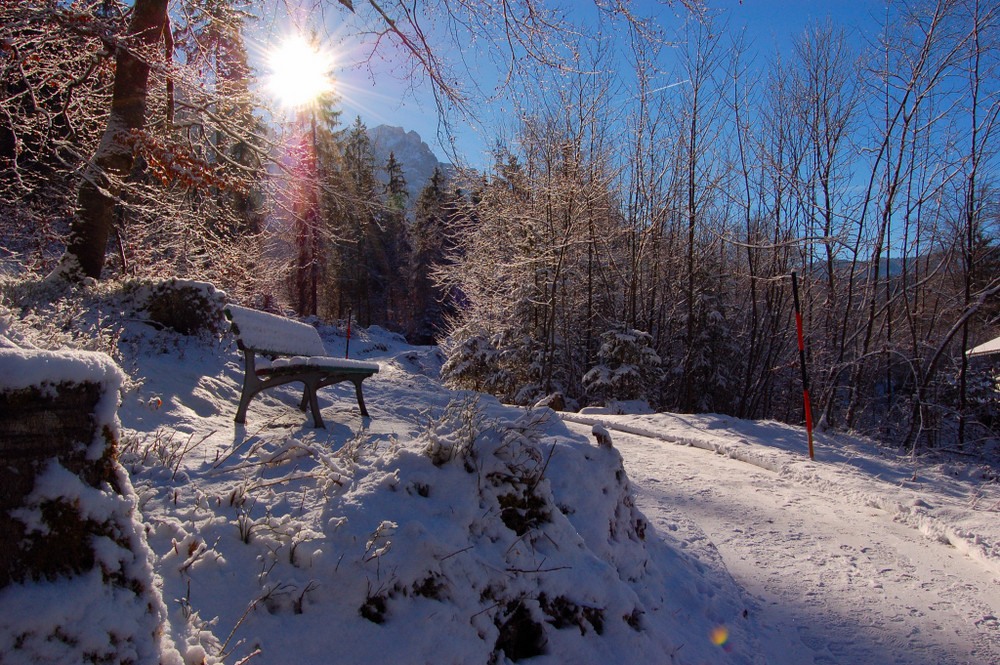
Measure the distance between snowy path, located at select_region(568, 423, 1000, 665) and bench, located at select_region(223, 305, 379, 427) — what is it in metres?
3.22

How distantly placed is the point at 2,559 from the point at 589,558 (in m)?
2.42

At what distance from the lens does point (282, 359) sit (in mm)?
4523

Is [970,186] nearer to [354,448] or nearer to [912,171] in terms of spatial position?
[912,171]

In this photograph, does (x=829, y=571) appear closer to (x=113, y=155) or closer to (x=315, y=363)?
(x=315, y=363)

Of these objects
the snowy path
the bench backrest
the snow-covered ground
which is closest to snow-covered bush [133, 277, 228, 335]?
the snow-covered ground

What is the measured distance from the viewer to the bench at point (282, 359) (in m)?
4.23

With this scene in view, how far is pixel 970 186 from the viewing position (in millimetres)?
11289

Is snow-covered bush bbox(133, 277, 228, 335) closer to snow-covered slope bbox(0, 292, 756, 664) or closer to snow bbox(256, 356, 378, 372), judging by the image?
snow bbox(256, 356, 378, 372)

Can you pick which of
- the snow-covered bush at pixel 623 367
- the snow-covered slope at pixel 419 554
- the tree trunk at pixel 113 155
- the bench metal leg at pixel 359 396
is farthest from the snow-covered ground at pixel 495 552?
the snow-covered bush at pixel 623 367

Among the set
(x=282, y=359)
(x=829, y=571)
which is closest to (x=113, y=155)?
(x=282, y=359)

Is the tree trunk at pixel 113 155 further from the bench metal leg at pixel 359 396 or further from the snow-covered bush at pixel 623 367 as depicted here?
the snow-covered bush at pixel 623 367

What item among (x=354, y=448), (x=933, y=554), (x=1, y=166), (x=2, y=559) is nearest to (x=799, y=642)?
(x=933, y=554)

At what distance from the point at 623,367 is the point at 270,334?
1212 cm

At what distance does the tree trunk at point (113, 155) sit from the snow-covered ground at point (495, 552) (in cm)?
193
